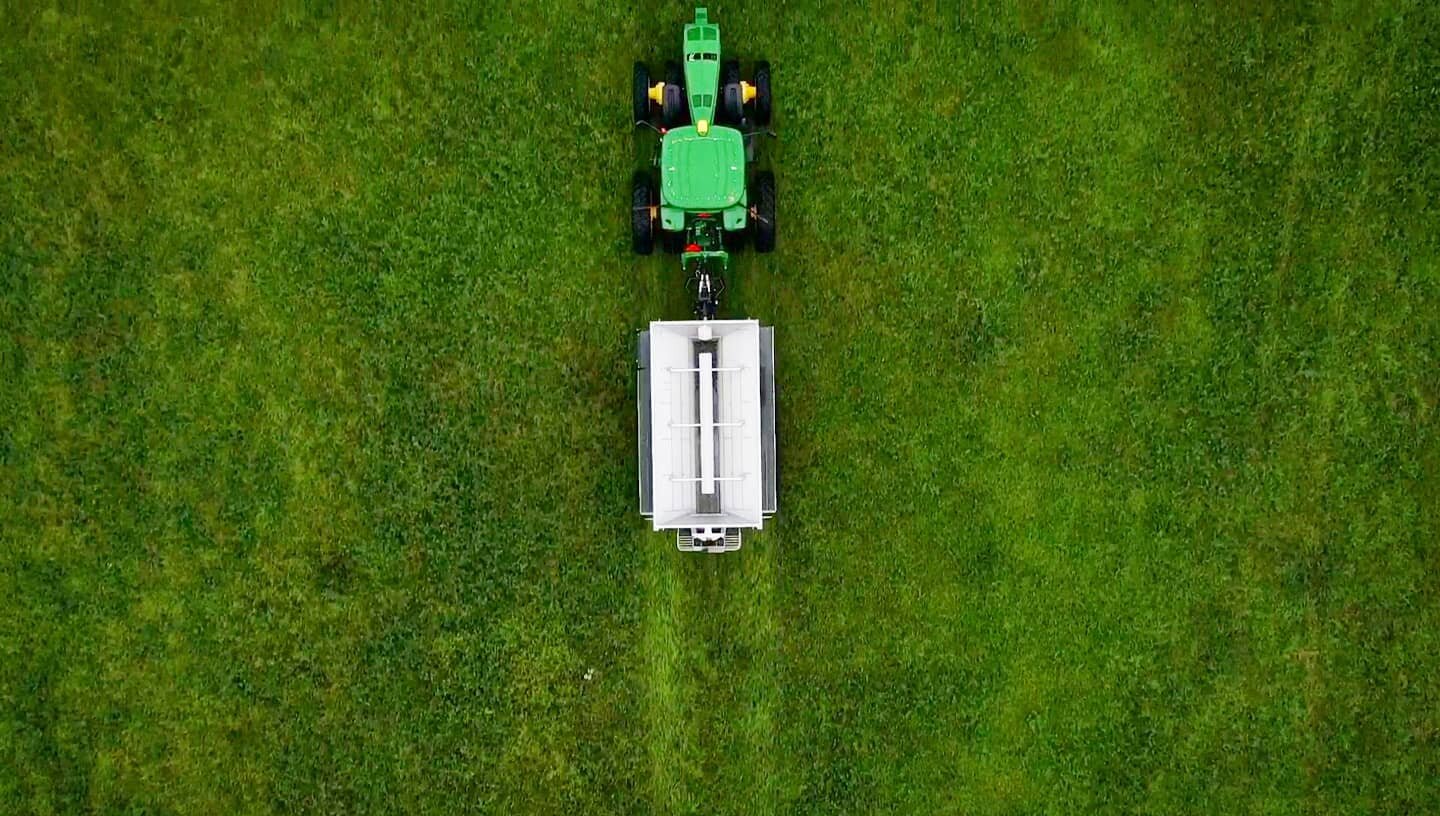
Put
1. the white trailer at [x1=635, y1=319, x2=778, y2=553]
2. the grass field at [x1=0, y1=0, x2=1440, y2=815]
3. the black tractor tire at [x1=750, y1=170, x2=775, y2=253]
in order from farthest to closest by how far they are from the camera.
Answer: the grass field at [x1=0, y1=0, x2=1440, y2=815] → the black tractor tire at [x1=750, y1=170, x2=775, y2=253] → the white trailer at [x1=635, y1=319, x2=778, y2=553]

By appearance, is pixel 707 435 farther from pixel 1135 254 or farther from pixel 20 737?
pixel 20 737

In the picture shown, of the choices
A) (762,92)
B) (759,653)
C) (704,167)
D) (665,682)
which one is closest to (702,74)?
(762,92)

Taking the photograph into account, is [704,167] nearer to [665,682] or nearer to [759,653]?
[759,653]

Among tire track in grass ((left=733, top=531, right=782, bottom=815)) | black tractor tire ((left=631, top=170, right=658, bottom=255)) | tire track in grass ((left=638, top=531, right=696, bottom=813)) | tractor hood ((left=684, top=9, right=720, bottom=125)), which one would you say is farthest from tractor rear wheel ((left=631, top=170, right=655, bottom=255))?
tire track in grass ((left=733, top=531, right=782, bottom=815))

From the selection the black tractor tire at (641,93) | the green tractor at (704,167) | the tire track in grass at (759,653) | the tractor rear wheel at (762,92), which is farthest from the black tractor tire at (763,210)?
the tire track in grass at (759,653)

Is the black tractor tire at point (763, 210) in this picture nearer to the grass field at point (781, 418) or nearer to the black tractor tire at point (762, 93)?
the grass field at point (781, 418)

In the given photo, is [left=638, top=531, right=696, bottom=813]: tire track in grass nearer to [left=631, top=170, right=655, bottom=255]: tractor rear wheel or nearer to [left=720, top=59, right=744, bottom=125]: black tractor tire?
[left=631, top=170, right=655, bottom=255]: tractor rear wheel

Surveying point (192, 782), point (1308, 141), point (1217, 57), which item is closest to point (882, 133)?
point (1217, 57)
